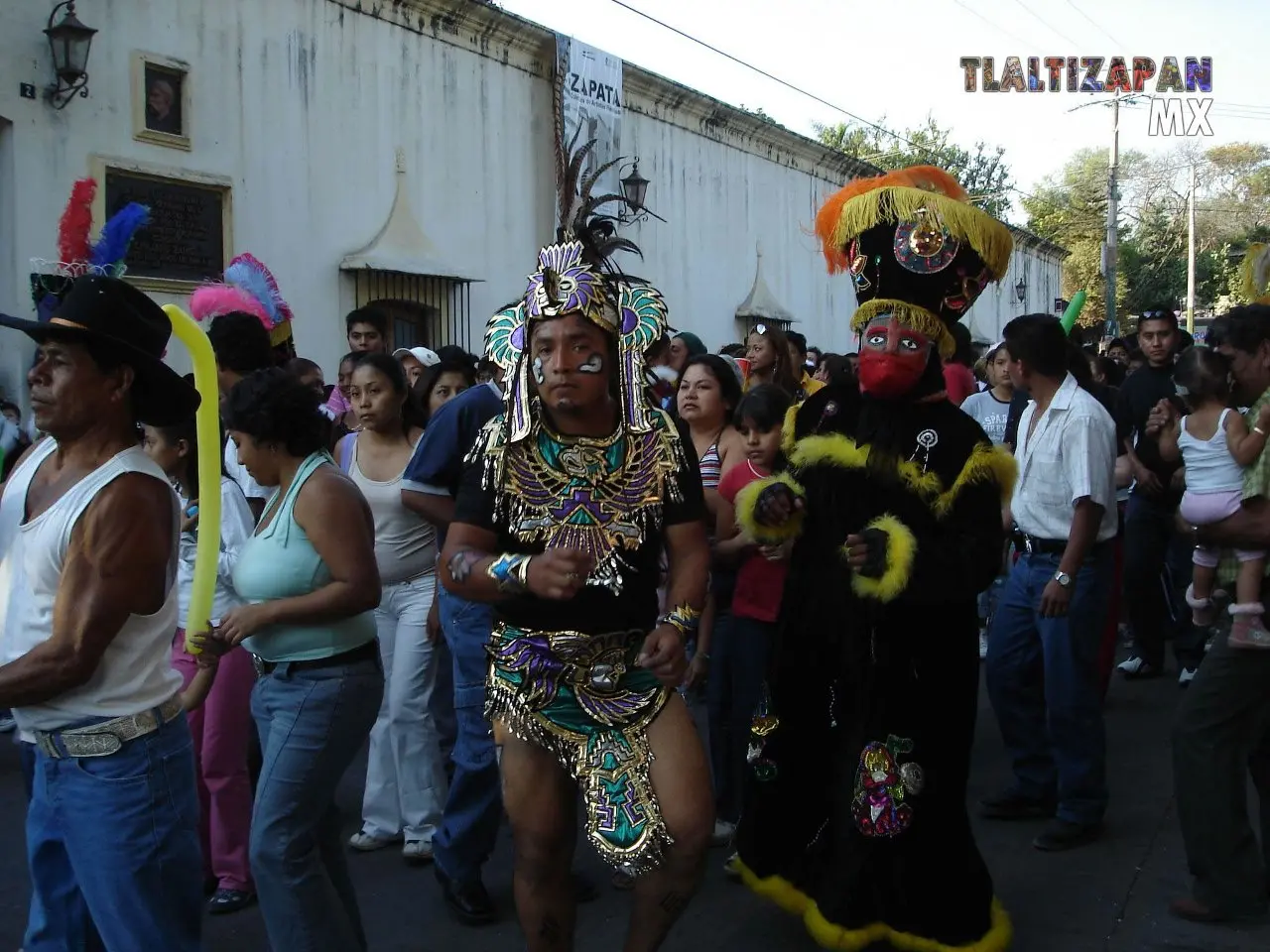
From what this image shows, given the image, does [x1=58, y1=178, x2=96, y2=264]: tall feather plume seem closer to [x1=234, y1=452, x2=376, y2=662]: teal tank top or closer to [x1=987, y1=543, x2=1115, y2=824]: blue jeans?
[x1=234, y1=452, x2=376, y2=662]: teal tank top

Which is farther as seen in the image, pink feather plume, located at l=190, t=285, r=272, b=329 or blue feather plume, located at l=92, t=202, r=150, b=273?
pink feather plume, located at l=190, t=285, r=272, b=329

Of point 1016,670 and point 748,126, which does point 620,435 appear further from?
point 748,126

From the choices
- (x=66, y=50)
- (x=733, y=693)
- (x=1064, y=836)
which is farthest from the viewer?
(x=66, y=50)

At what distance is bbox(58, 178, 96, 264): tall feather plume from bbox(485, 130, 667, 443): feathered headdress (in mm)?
1452

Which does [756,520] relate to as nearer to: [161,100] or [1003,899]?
[1003,899]

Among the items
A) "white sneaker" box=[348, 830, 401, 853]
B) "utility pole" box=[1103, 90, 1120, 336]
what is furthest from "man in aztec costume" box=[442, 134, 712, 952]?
"utility pole" box=[1103, 90, 1120, 336]

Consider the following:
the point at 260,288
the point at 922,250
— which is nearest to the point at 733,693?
the point at 922,250

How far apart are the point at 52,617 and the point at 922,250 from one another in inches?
111

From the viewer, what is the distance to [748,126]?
2147cm

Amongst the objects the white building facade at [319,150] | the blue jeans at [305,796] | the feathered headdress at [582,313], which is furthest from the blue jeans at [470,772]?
the white building facade at [319,150]

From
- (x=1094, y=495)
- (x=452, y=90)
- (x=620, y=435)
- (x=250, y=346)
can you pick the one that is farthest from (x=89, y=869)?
(x=452, y=90)

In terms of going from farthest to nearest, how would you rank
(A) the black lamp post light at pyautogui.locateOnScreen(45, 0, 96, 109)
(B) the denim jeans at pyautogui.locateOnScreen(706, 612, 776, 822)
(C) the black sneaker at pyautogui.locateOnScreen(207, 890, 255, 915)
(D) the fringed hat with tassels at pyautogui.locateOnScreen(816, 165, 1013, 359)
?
(A) the black lamp post light at pyautogui.locateOnScreen(45, 0, 96, 109) < (B) the denim jeans at pyautogui.locateOnScreen(706, 612, 776, 822) < (C) the black sneaker at pyautogui.locateOnScreen(207, 890, 255, 915) < (D) the fringed hat with tassels at pyautogui.locateOnScreen(816, 165, 1013, 359)

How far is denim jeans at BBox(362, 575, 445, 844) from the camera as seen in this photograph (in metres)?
5.12

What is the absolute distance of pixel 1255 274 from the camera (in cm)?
577
